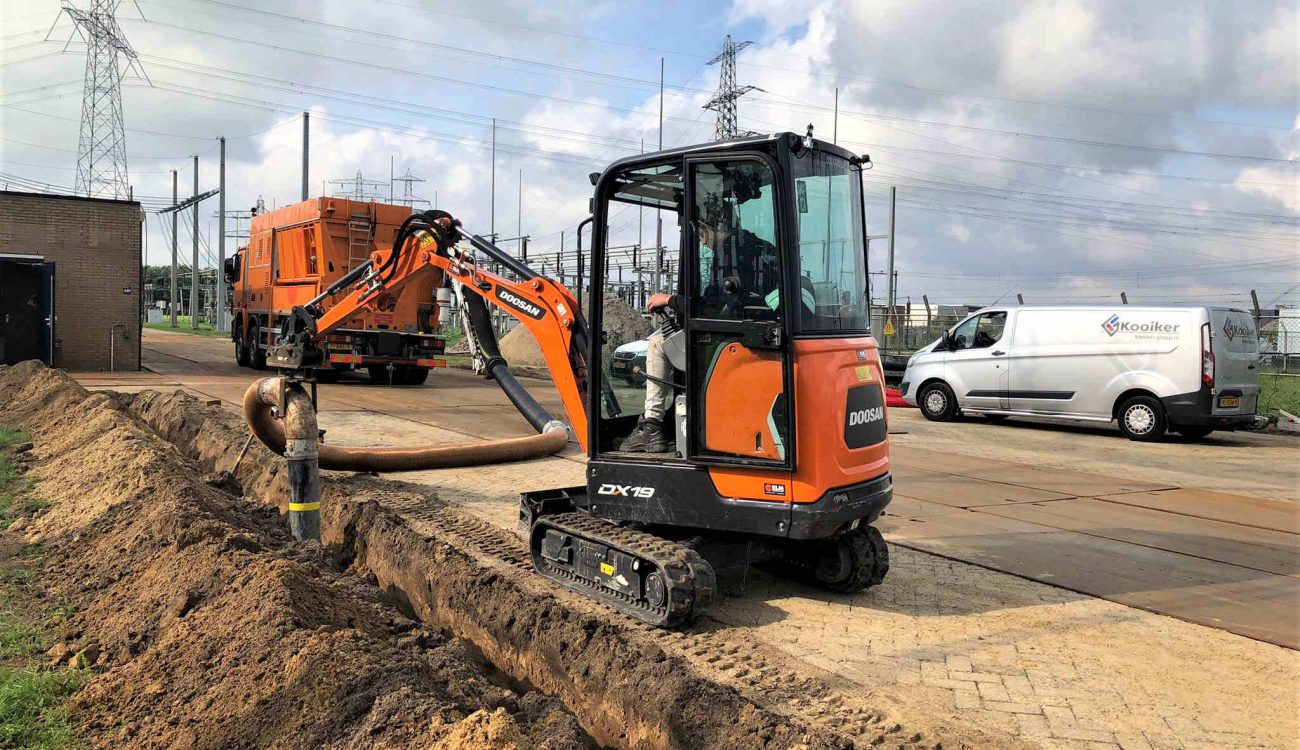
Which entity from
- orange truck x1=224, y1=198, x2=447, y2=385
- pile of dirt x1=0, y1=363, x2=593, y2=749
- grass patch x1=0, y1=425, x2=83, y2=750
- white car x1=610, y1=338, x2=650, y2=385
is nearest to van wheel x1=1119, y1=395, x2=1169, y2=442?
white car x1=610, y1=338, x2=650, y2=385

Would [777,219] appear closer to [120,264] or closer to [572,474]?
[572,474]

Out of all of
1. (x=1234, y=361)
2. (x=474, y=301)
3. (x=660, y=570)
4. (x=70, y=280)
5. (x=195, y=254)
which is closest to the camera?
(x=660, y=570)

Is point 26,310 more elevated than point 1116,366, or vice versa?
point 26,310

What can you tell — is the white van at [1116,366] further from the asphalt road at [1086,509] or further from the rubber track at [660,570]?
the rubber track at [660,570]

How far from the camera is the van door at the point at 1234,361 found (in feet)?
41.6

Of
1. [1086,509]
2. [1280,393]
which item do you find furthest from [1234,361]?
[1280,393]

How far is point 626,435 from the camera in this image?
18.6ft

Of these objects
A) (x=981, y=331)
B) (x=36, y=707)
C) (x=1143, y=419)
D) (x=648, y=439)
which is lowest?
(x=36, y=707)

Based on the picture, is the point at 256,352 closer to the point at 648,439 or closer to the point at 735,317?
the point at 648,439

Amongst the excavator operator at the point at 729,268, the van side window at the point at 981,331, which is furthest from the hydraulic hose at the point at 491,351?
the van side window at the point at 981,331

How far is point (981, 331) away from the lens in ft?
49.9

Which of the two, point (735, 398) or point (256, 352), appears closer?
point (735, 398)

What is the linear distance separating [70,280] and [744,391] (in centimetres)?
1941

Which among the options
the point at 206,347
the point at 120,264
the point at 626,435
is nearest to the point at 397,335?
the point at 120,264
